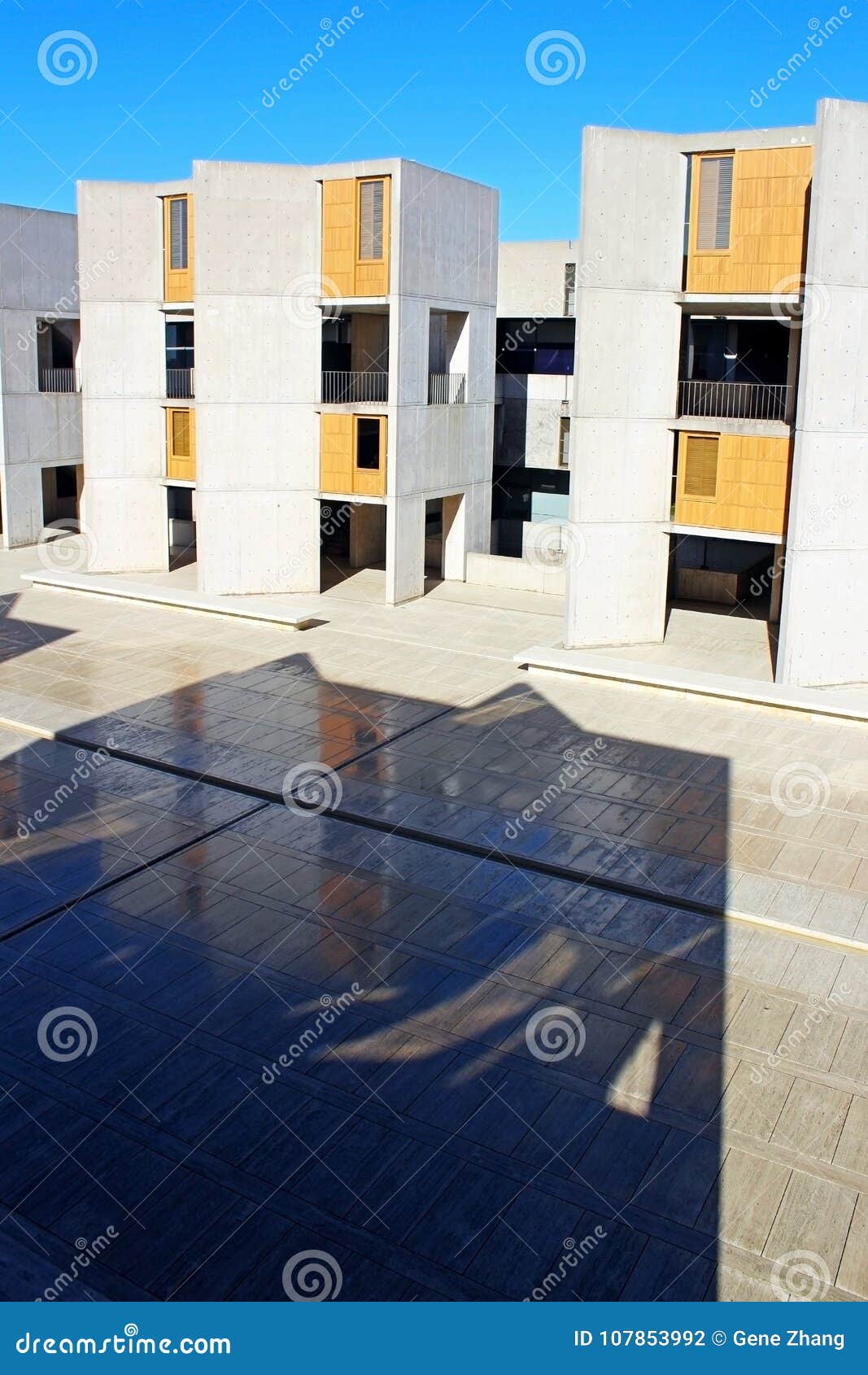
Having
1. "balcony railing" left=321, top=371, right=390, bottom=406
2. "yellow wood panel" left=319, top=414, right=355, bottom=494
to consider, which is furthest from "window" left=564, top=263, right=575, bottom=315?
"yellow wood panel" left=319, top=414, right=355, bottom=494

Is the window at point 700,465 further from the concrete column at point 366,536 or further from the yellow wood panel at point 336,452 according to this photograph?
the concrete column at point 366,536

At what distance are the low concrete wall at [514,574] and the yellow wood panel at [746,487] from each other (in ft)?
20.4

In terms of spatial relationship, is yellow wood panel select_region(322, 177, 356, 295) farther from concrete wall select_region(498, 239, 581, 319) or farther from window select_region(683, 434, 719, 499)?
concrete wall select_region(498, 239, 581, 319)

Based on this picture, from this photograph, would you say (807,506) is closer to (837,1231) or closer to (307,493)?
(307,493)

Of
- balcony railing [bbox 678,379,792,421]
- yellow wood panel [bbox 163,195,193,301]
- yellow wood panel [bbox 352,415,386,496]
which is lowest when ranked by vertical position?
yellow wood panel [bbox 352,415,386,496]

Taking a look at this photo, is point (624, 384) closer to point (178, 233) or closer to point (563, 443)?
point (563, 443)

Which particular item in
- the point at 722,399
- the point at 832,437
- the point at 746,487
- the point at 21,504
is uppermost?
the point at 722,399

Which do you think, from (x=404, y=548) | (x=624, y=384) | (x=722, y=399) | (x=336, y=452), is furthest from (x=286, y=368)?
(x=722, y=399)

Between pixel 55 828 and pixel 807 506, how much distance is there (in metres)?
11.7

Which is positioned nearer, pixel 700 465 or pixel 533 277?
pixel 700 465

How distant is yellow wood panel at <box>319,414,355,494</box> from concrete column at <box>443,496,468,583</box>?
11.0ft

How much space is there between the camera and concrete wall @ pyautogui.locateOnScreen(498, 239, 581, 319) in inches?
1324

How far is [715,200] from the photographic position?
1964 cm

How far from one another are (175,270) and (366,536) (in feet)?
23.8
